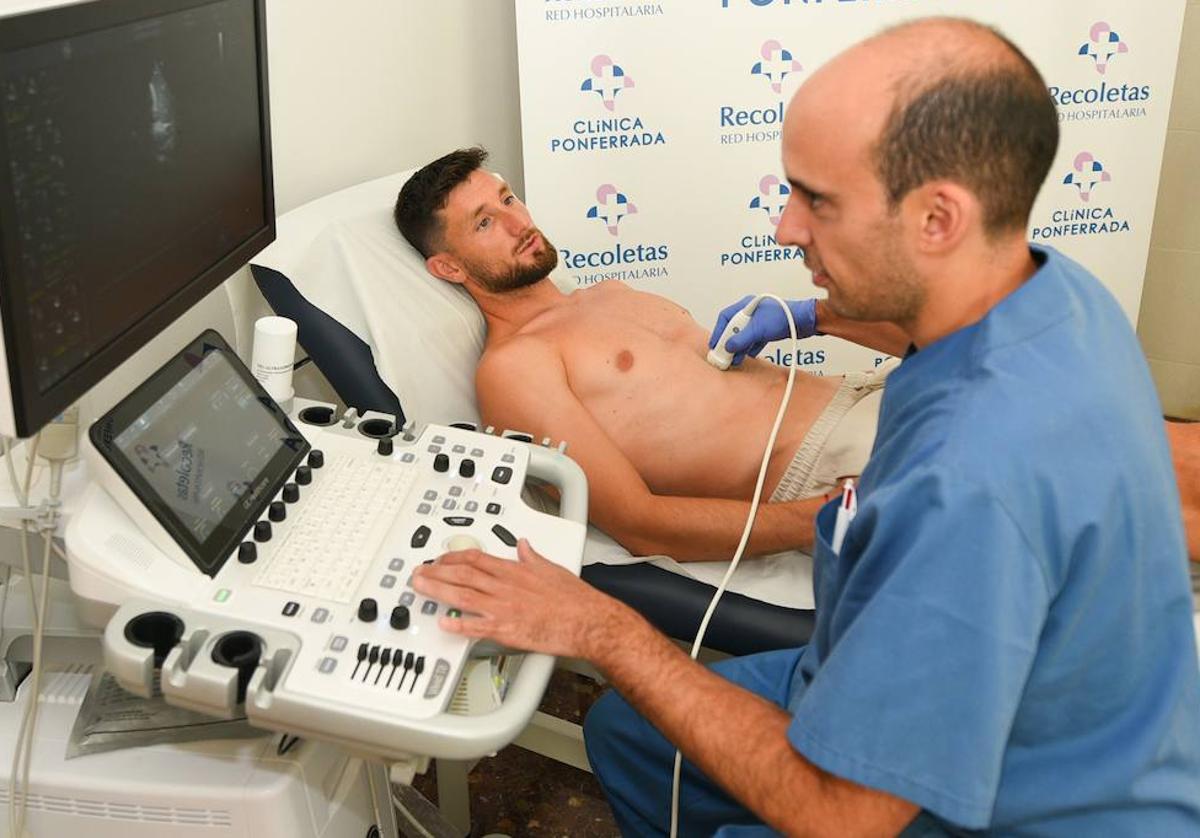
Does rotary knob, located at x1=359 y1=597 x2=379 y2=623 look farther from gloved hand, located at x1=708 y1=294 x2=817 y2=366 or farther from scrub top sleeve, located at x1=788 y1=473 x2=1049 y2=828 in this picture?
gloved hand, located at x1=708 y1=294 x2=817 y2=366

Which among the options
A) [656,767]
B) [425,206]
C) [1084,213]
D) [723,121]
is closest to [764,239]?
[723,121]

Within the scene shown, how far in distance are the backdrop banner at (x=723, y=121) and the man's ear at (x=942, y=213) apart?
1639mm

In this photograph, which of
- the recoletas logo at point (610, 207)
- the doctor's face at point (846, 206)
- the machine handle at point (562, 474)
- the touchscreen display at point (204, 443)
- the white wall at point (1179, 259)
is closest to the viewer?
the doctor's face at point (846, 206)

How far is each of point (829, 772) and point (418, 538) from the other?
51 cm

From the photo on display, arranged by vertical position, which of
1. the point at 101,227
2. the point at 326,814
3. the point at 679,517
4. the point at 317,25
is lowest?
the point at 326,814

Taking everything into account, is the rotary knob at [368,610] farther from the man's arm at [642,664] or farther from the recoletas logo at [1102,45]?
the recoletas logo at [1102,45]

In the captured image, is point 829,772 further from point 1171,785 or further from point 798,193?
point 798,193

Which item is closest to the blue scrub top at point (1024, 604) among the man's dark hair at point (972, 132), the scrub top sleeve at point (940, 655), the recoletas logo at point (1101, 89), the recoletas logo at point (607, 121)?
the scrub top sleeve at point (940, 655)

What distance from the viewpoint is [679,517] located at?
5.67 ft

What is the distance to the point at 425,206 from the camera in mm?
2080

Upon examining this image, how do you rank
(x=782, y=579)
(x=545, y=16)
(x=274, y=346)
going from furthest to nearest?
(x=545, y=16) < (x=782, y=579) < (x=274, y=346)

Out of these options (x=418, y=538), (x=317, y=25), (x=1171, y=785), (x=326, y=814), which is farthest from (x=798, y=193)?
(x=317, y=25)

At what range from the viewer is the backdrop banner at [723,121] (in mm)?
2541

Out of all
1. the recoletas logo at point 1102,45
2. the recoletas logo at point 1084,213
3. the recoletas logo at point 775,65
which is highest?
the recoletas logo at point 1102,45
